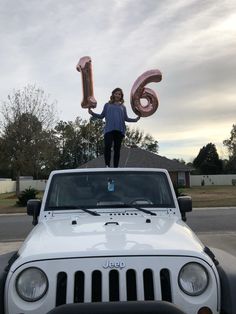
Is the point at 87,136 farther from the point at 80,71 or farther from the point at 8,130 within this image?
the point at 80,71

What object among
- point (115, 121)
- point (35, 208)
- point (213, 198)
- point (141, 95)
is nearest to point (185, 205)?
point (35, 208)

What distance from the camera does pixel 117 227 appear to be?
446 cm

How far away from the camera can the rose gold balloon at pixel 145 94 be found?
10.4 meters

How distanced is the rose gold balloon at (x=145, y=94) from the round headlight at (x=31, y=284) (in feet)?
22.9

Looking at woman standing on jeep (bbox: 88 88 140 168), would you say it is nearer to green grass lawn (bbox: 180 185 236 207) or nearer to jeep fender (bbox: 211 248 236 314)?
jeep fender (bbox: 211 248 236 314)

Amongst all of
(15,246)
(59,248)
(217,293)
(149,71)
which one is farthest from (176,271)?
(15,246)

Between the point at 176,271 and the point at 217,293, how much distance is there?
0.32 metres

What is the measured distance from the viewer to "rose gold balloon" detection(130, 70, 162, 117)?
10.4 metres

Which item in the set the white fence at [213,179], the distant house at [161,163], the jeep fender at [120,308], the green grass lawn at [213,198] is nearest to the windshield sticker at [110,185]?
the jeep fender at [120,308]

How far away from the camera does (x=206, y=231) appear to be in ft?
45.3

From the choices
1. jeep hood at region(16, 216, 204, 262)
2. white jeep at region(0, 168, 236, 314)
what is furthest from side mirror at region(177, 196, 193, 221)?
white jeep at region(0, 168, 236, 314)

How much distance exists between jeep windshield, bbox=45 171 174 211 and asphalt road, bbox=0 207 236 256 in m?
5.06

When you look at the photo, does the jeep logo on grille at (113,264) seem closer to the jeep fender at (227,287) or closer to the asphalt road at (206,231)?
the jeep fender at (227,287)

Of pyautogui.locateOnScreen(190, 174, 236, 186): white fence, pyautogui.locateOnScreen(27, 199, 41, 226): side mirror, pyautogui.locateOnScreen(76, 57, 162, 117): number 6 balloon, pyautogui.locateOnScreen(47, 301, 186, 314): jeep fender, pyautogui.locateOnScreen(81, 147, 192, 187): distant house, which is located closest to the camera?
pyautogui.locateOnScreen(47, 301, 186, 314): jeep fender
